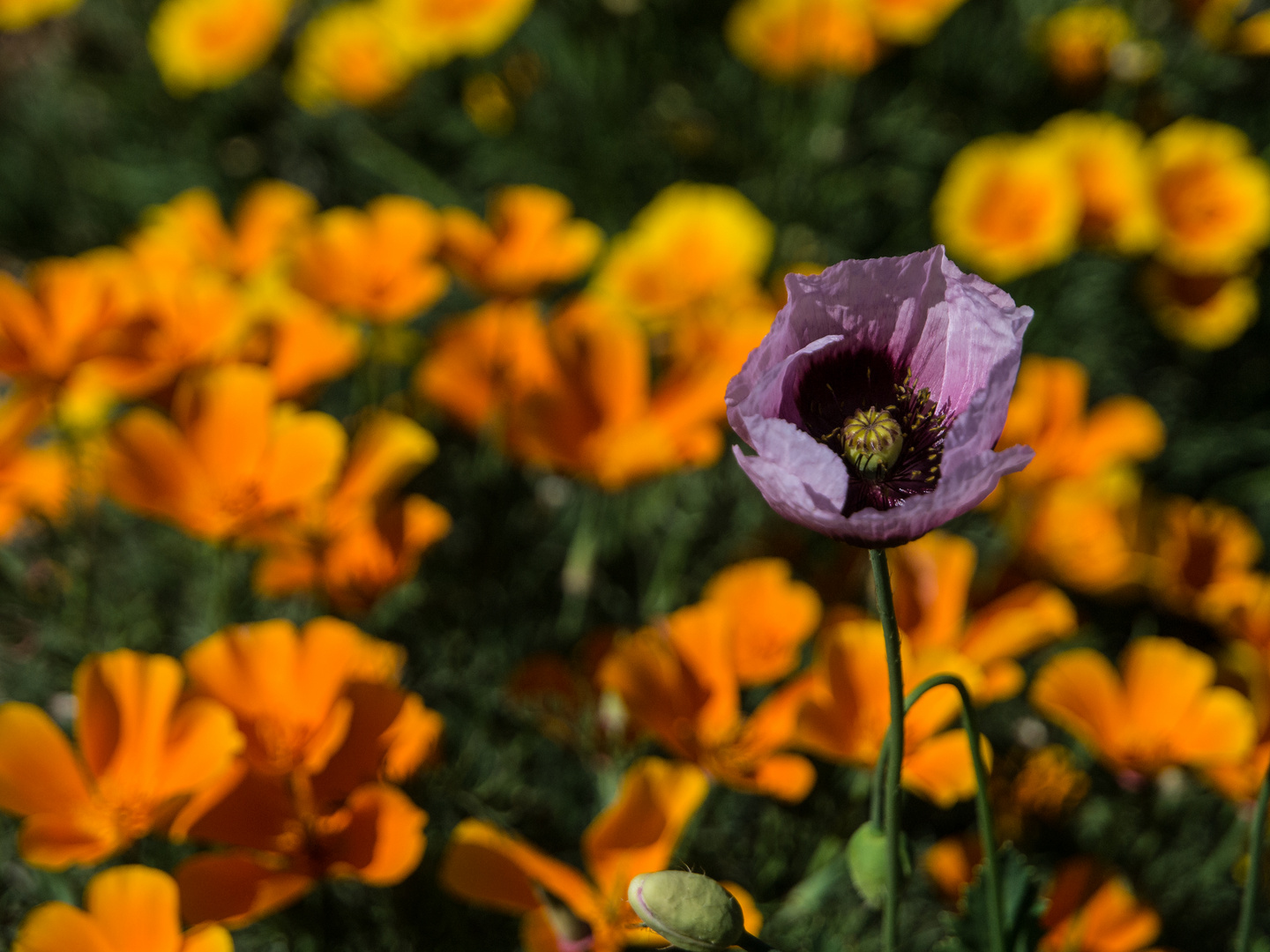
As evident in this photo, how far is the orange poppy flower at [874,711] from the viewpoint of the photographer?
1040 millimetres

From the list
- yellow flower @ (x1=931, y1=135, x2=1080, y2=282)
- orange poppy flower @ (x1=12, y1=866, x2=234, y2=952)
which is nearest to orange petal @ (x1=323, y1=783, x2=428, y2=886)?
orange poppy flower @ (x1=12, y1=866, x2=234, y2=952)

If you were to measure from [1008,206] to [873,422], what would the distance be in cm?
147

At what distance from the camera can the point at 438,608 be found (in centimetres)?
162

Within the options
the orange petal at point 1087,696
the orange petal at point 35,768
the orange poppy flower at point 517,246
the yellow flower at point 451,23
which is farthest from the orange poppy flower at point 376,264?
the orange petal at point 1087,696

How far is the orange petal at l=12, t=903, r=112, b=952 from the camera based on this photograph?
2.92 feet

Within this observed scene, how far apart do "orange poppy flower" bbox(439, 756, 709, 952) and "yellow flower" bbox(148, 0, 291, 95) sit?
6.10 ft

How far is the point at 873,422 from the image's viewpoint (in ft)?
2.60

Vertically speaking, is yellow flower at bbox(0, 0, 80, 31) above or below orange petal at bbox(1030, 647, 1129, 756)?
above

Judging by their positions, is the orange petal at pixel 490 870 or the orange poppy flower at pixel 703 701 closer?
the orange petal at pixel 490 870

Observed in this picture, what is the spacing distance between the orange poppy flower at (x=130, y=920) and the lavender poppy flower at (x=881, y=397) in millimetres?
635

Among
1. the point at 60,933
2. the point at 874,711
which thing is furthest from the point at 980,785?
the point at 60,933

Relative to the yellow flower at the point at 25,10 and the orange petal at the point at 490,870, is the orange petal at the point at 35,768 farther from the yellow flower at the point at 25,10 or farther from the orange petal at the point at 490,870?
the yellow flower at the point at 25,10

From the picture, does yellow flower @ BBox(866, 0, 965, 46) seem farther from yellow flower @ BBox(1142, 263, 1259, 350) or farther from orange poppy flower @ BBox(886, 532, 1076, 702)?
orange poppy flower @ BBox(886, 532, 1076, 702)

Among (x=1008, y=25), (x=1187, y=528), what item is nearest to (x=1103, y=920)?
(x=1187, y=528)
